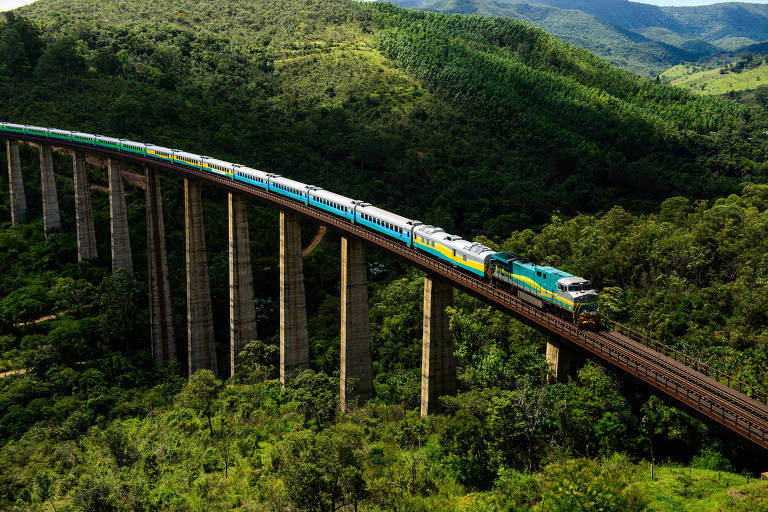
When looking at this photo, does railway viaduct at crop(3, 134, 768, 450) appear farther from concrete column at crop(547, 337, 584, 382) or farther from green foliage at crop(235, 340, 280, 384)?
green foliage at crop(235, 340, 280, 384)

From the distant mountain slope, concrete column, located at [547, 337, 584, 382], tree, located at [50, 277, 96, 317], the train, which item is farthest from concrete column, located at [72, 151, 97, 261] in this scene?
concrete column, located at [547, 337, 584, 382]

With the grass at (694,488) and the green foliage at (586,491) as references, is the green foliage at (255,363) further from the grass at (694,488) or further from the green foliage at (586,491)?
the grass at (694,488)

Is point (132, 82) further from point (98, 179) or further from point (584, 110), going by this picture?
point (584, 110)

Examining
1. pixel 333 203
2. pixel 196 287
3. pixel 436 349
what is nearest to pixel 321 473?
pixel 436 349

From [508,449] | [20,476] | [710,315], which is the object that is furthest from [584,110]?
[20,476]

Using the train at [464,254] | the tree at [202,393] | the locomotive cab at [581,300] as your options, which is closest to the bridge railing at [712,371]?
the locomotive cab at [581,300]

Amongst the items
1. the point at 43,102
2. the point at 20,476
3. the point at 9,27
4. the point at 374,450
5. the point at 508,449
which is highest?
the point at 9,27

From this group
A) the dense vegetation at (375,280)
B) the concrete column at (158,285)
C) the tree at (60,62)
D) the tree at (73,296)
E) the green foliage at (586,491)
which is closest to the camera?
the green foliage at (586,491)

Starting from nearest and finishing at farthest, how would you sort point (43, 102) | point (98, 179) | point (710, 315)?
point (710, 315) < point (98, 179) < point (43, 102)
